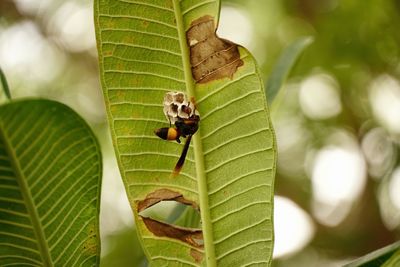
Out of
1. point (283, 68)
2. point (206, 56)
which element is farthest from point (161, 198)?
point (283, 68)

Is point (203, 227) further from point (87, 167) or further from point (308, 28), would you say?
point (308, 28)

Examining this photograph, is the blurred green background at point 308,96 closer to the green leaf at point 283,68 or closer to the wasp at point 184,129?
the green leaf at point 283,68

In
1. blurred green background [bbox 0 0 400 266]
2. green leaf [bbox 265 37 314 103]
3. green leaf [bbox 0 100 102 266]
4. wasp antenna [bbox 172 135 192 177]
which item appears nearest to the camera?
green leaf [bbox 0 100 102 266]

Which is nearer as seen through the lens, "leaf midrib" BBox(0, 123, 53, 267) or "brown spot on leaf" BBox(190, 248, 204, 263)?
"leaf midrib" BBox(0, 123, 53, 267)

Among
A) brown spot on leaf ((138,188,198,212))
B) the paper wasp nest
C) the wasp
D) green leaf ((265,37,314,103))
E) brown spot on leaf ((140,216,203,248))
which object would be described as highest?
green leaf ((265,37,314,103))

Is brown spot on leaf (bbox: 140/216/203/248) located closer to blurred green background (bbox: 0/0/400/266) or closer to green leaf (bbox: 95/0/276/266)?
green leaf (bbox: 95/0/276/266)

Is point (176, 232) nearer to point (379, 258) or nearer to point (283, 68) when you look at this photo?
point (379, 258)

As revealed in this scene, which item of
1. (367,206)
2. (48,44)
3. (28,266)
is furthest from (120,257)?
(28,266)

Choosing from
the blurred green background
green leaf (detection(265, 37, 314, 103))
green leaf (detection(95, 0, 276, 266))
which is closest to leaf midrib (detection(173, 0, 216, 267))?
green leaf (detection(95, 0, 276, 266))
